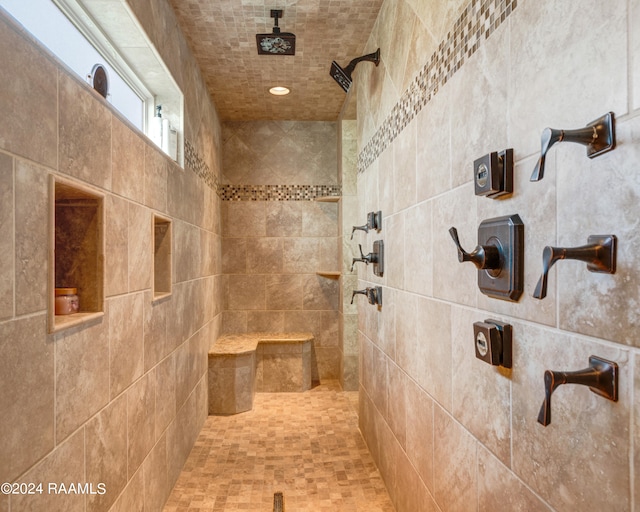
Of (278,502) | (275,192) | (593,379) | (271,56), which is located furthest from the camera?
(275,192)

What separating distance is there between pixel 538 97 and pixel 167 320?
196cm

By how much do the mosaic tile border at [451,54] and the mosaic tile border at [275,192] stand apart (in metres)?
2.20

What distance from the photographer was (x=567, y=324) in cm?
82

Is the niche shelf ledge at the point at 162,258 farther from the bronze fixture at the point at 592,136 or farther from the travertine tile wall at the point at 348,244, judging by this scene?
the bronze fixture at the point at 592,136

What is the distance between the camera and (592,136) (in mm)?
722

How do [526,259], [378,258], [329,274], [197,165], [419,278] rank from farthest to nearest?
[329,274] < [197,165] < [378,258] < [419,278] < [526,259]

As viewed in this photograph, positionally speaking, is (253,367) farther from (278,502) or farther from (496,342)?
(496,342)

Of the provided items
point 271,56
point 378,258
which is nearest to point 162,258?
point 378,258

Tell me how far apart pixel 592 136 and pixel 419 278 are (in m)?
1.00

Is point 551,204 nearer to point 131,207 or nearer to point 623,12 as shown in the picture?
point 623,12

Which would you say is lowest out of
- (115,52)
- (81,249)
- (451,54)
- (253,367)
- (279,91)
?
(253,367)

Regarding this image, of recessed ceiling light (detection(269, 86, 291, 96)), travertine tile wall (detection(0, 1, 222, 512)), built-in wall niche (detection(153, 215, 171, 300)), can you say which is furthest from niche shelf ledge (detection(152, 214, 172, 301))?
recessed ceiling light (detection(269, 86, 291, 96))

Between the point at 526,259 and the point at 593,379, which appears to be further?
the point at 526,259

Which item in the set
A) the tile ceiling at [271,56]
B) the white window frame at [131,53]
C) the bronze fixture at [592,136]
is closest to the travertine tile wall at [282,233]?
the tile ceiling at [271,56]
